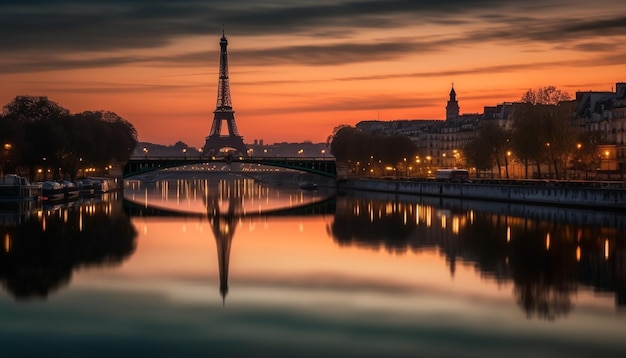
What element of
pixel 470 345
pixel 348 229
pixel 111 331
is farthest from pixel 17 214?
pixel 470 345

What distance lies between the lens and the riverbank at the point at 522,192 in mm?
66938

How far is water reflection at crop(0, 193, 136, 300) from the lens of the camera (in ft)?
114

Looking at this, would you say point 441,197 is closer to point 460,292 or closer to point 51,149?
point 51,149

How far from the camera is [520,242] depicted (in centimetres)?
4841

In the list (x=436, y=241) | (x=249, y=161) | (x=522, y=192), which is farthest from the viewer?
(x=249, y=161)

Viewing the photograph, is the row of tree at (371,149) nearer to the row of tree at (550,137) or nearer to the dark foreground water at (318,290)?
the row of tree at (550,137)

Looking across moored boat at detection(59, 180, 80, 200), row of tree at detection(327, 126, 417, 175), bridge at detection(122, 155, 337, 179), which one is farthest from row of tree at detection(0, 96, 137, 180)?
row of tree at detection(327, 126, 417, 175)

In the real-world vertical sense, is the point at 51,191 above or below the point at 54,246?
above

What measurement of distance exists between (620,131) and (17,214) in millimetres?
63989

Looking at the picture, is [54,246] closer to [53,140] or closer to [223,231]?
[223,231]

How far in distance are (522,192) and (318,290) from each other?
169 ft

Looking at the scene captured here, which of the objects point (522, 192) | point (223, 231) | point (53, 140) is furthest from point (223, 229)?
point (53, 140)

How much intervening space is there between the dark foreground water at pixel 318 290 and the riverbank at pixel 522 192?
21.3 feet

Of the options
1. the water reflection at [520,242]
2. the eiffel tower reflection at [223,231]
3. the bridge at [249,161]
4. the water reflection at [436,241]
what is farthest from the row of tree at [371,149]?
the water reflection at [520,242]
